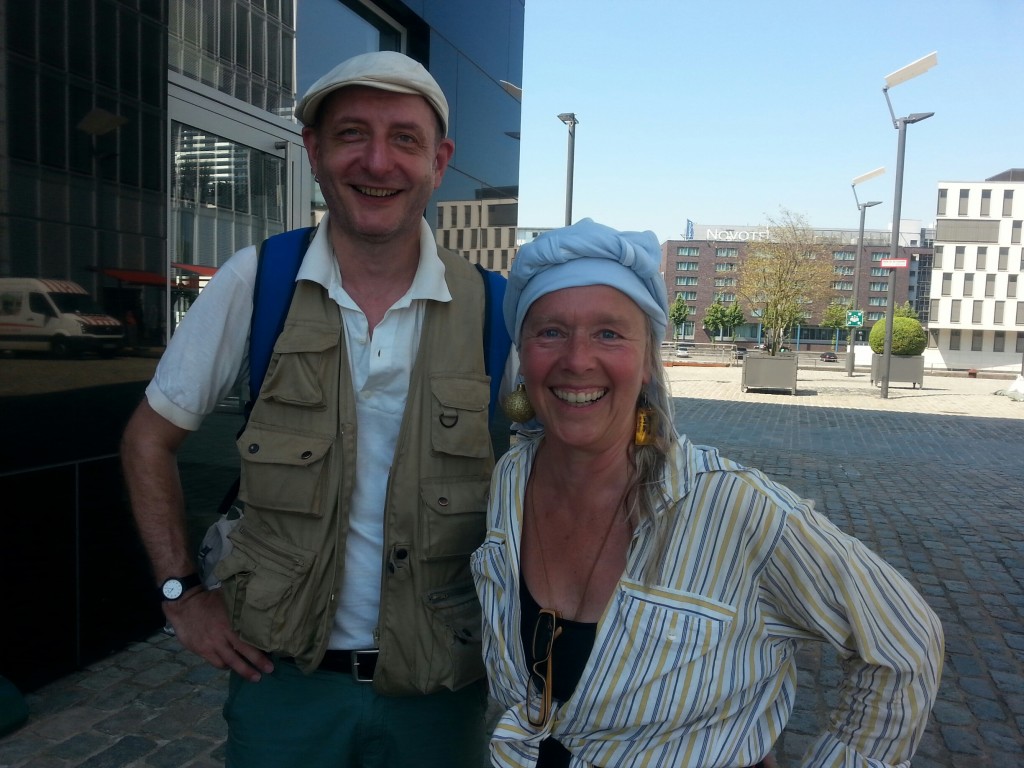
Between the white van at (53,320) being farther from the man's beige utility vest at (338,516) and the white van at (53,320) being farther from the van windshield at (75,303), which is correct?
the man's beige utility vest at (338,516)

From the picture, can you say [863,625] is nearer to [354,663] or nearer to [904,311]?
[354,663]

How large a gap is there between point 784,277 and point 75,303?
2848 centimetres

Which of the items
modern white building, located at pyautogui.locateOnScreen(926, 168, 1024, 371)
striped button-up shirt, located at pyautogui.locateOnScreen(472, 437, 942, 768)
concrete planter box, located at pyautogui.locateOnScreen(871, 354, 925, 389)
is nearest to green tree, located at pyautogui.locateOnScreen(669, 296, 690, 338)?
modern white building, located at pyautogui.locateOnScreen(926, 168, 1024, 371)

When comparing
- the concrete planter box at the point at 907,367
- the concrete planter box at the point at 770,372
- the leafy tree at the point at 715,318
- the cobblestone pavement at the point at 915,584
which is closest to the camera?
the cobblestone pavement at the point at 915,584

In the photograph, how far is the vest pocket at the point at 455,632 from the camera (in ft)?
6.29

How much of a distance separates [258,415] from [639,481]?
0.88 metres

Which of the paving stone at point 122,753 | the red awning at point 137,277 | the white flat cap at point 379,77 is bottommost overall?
the paving stone at point 122,753

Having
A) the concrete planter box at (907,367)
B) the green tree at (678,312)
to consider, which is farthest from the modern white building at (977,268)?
the concrete planter box at (907,367)

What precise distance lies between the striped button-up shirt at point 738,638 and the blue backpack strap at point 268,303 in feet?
3.17

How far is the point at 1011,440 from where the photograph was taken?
14609 millimetres

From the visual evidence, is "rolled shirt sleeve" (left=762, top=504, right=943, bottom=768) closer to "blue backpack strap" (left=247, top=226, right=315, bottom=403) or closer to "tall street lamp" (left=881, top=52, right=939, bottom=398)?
"blue backpack strap" (left=247, top=226, right=315, bottom=403)

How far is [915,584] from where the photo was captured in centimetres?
629

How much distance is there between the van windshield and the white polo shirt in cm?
241

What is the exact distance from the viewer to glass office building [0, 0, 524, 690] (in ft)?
12.6
